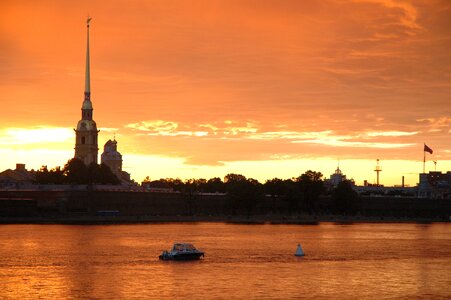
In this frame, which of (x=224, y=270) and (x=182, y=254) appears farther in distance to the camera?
(x=182, y=254)

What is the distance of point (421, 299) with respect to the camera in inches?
2584

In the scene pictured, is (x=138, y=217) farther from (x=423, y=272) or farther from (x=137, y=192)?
(x=423, y=272)

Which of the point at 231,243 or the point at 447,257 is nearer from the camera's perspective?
the point at 447,257

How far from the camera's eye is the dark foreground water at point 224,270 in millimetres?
67875

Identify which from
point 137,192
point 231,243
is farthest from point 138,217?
point 231,243

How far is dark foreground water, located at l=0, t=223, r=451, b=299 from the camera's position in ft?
223

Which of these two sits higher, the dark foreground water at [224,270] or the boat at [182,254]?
the boat at [182,254]

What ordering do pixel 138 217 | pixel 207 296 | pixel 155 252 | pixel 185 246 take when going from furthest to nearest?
1. pixel 138 217
2. pixel 155 252
3. pixel 185 246
4. pixel 207 296

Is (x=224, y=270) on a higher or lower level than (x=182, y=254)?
lower

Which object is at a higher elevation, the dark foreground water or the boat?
the boat

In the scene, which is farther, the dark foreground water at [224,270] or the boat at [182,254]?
the boat at [182,254]

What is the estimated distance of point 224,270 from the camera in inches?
3196

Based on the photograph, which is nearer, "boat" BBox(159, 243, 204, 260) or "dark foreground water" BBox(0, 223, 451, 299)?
"dark foreground water" BBox(0, 223, 451, 299)

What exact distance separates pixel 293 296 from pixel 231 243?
4987 centimetres
